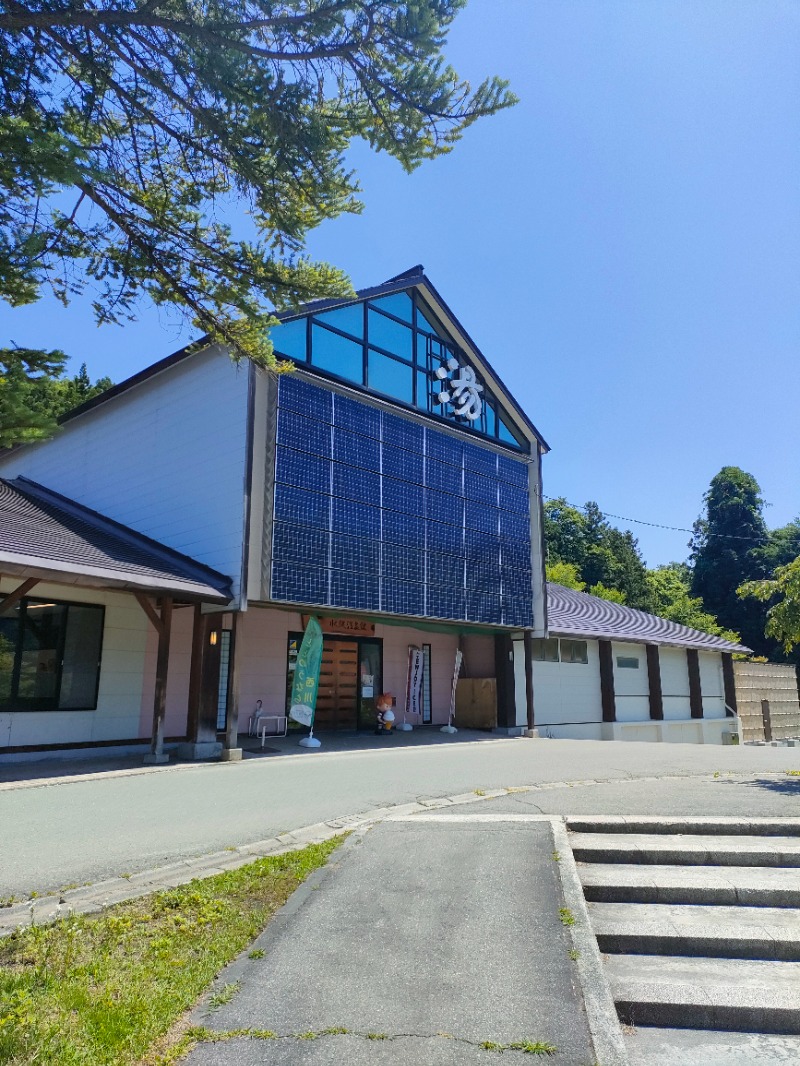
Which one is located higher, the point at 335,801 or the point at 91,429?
the point at 91,429

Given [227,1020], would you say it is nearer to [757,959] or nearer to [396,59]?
[757,959]

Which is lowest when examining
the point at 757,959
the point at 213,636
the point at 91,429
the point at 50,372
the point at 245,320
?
the point at 757,959

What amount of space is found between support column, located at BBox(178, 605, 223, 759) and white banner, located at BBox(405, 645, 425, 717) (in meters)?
6.74

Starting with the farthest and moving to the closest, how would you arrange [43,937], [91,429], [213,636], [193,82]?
[91,429] < [213,636] < [193,82] < [43,937]

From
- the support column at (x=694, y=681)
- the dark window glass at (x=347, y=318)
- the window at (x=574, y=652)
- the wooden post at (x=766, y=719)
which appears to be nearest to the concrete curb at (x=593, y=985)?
the dark window glass at (x=347, y=318)

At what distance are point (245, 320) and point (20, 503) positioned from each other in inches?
370

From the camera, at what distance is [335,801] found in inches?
323

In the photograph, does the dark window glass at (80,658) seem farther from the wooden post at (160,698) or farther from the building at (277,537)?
the wooden post at (160,698)

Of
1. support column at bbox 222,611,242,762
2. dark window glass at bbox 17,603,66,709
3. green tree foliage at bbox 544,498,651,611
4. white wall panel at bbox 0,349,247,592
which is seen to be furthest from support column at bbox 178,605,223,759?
green tree foliage at bbox 544,498,651,611

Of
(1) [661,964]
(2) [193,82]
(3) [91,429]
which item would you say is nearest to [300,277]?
(2) [193,82]

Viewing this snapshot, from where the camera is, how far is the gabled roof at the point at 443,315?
45.2 feet

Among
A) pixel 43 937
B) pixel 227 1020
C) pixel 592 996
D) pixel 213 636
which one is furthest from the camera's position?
pixel 213 636

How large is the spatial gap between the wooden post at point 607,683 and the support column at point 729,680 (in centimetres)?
657

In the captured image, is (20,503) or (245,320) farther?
(20,503)
